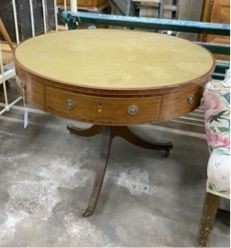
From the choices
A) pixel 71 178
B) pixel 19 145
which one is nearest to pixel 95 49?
pixel 71 178

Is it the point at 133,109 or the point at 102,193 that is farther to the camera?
the point at 102,193

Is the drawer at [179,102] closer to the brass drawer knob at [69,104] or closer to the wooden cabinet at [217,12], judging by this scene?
the brass drawer knob at [69,104]

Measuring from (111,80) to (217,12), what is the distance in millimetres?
2663

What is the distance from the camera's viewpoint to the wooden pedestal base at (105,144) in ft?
4.65

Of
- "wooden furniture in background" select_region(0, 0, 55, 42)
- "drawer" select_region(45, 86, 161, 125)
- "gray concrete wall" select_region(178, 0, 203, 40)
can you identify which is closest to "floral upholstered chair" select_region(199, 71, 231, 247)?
"drawer" select_region(45, 86, 161, 125)

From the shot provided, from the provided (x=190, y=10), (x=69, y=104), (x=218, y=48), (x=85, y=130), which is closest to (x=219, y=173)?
(x=69, y=104)

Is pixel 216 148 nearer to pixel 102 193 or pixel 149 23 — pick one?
pixel 102 193

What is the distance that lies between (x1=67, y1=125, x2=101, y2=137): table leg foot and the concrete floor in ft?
0.17

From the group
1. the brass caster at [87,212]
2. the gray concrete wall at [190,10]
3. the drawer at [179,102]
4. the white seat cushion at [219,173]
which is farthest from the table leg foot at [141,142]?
the gray concrete wall at [190,10]

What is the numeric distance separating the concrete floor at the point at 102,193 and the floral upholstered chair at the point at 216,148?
19 cm

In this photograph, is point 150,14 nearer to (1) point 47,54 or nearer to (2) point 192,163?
(2) point 192,163

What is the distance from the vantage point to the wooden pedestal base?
1.42 m

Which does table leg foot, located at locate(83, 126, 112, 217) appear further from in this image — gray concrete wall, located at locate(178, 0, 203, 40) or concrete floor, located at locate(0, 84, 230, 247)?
gray concrete wall, located at locate(178, 0, 203, 40)

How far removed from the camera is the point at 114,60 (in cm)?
126
